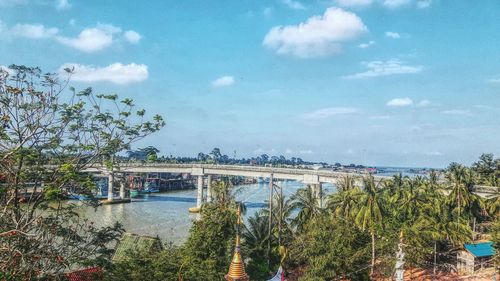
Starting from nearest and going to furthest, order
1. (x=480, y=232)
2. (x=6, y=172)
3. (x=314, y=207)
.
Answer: (x=6, y=172), (x=314, y=207), (x=480, y=232)

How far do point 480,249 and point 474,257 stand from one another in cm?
166

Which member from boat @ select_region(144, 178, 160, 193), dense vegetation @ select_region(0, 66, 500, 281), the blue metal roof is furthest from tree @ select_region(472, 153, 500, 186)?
boat @ select_region(144, 178, 160, 193)

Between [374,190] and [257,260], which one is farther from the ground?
[374,190]

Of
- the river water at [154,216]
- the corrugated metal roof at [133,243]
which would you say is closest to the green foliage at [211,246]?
the corrugated metal roof at [133,243]

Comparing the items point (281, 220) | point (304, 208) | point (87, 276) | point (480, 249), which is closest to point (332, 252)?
point (281, 220)

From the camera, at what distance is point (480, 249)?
35.8m

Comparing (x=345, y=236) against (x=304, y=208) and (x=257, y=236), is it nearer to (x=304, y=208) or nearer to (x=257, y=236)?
(x=257, y=236)

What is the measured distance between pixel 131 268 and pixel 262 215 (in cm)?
1715

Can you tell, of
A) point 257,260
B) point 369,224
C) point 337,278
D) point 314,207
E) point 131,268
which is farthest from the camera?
point 314,207

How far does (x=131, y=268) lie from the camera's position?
2241 centimetres

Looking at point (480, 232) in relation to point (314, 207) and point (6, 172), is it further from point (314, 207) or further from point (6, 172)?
point (6, 172)

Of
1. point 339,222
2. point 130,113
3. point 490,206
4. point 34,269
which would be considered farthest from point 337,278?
point 490,206

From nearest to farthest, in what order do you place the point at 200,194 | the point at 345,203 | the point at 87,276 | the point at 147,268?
the point at 87,276 → the point at 147,268 → the point at 345,203 → the point at 200,194

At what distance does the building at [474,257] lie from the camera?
114 feet
